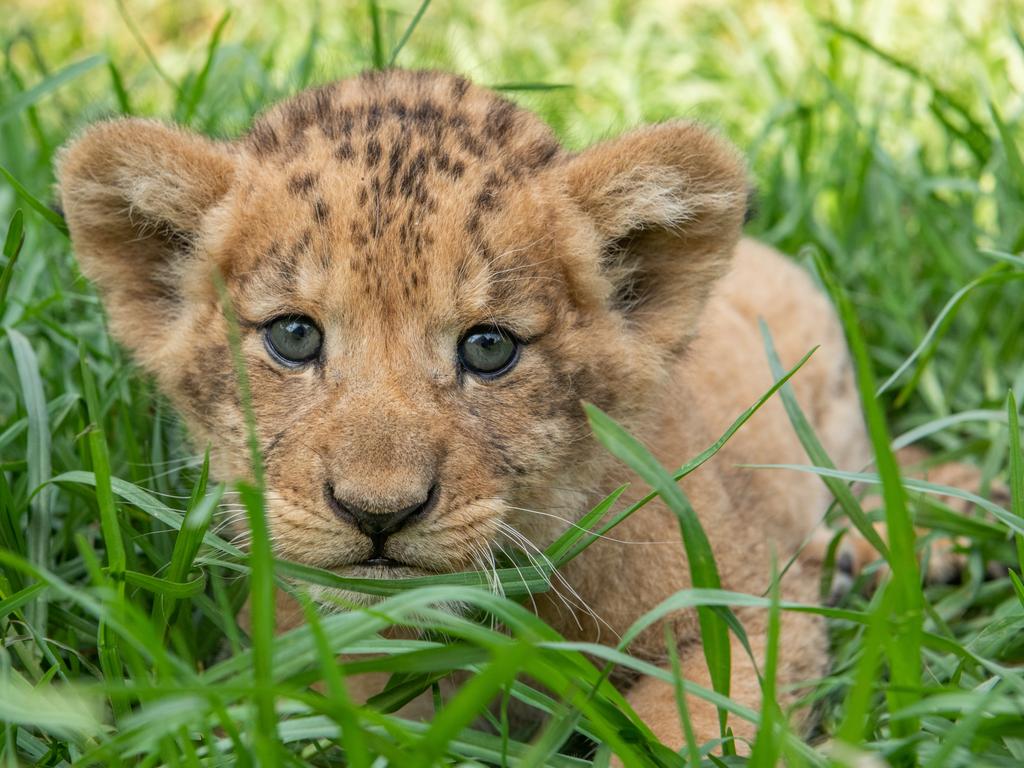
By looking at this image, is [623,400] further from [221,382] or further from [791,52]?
[791,52]

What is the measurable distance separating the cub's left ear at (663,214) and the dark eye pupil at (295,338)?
0.78 metres

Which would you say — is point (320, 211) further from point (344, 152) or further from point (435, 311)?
point (435, 311)

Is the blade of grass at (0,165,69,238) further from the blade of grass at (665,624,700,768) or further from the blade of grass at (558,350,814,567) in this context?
the blade of grass at (665,624,700,768)

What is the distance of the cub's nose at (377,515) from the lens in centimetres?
291

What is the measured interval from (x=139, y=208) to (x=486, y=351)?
1.06 metres

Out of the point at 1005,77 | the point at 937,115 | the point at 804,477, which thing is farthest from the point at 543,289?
the point at 1005,77

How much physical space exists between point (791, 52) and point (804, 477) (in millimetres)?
3191

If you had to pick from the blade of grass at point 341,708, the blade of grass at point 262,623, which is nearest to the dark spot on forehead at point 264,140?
the blade of grass at point 262,623

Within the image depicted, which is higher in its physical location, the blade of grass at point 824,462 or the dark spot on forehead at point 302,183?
the dark spot on forehead at point 302,183

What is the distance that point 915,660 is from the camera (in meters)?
2.62

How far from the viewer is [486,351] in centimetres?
327

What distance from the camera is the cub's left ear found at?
3.50 metres

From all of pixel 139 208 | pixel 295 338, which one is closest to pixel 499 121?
pixel 295 338

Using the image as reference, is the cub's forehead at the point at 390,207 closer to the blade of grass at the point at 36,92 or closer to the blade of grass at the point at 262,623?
the blade of grass at the point at 262,623
